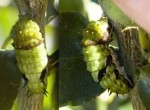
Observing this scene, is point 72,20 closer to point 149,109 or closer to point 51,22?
point 51,22

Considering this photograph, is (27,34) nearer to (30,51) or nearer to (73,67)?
(30,51)

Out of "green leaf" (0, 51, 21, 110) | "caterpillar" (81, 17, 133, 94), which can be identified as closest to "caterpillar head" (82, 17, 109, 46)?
"caterpillar" (81, 17, 133, 94)

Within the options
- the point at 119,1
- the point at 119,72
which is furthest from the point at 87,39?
the point at 119,1

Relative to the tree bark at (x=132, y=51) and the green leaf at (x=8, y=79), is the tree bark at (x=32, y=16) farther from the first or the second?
the tree bark at (x=132, y=51)

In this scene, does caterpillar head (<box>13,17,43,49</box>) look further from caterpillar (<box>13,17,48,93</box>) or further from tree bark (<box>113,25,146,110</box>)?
tree bark (<box>113,25,146,110</box>)

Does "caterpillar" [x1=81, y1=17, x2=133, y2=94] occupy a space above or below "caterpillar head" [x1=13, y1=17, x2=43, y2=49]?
below

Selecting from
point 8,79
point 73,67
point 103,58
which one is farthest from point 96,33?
point 8,79

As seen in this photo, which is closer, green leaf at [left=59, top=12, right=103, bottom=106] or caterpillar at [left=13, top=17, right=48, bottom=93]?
caterpillar at [left=13, top=17, right=48, bottom=93]
